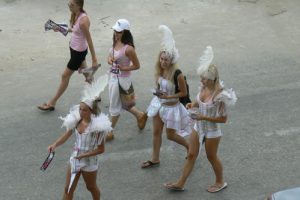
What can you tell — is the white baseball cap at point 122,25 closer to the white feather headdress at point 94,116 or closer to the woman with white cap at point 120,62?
the woman with white cap at point 120,62

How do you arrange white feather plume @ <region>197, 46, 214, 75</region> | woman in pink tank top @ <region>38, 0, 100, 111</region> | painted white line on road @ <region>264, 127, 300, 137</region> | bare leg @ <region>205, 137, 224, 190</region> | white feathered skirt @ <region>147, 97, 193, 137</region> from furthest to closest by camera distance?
woman in pink tank top @ <region>38, 0, 100, 111</region> < painted white line on road @ <region>264, 127, 300, 137</region> < white feathered skirt @ <region>147, 97, 193, 137</region> < bare leg @ <region>205, 137, 224, 190</region> < white feather plume @ <region>197, 46, 214, 75</region>

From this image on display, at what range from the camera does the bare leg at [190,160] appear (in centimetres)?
712

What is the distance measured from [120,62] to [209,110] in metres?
1.80

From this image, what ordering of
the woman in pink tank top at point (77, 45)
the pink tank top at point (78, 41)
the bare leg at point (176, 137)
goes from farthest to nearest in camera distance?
the pink tank top at point (78, 41) < the woman in pink tank top at point (77, 45) < the bare leg at point (176, 137)

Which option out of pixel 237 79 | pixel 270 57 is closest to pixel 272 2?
pixel 270 57

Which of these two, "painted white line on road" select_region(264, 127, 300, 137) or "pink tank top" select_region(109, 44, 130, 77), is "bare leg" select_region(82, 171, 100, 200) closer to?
"pink tank top" select_region(109, 44, 130, 77)

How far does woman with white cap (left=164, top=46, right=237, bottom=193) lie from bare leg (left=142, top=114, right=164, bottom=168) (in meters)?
0.61

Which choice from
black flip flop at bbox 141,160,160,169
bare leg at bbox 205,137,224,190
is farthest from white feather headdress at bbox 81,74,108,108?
black flip flop at bbox 141,160,160,169

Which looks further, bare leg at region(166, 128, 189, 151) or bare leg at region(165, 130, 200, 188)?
bare leg at region(166, 128, 189, 151)

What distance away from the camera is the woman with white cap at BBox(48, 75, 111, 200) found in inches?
252

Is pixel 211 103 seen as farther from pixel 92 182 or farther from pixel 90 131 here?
pixel 92 182

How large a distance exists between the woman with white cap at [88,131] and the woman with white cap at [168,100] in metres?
1.10

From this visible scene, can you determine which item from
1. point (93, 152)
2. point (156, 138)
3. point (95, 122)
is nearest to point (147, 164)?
point (156, 138)

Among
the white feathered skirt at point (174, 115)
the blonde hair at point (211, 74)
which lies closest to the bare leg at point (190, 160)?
the white feathered skirt at point (174, 115)
